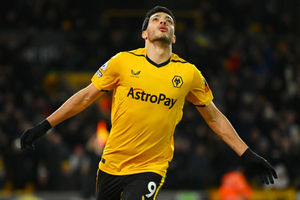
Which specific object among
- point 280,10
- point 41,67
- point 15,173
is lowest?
point 15,173

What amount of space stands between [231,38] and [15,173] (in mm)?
8574

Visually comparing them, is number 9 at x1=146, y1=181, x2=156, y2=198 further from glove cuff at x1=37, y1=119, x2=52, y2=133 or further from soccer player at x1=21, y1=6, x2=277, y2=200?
glove cuff at x1=37, y1=119, x2=52, y2=133

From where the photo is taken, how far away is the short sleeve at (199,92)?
6.13 m

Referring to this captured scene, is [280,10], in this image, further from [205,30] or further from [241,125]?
[241,125]

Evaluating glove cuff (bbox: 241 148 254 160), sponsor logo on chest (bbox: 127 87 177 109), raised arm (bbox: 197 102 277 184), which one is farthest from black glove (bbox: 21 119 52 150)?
glove cuff (bbox: 241 148 254 160)

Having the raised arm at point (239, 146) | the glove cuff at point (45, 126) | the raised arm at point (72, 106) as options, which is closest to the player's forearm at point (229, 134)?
the raised arm at point (239, 146)

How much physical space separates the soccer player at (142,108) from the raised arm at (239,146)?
1.5 inches

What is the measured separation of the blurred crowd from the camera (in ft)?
45.3

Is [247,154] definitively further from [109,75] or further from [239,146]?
[109,75]

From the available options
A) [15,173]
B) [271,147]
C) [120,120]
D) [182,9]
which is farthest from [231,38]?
[120,120]

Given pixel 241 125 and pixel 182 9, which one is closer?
pixel 241 125

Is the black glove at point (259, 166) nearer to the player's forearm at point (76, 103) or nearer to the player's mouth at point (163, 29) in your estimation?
the player's mouth at point (163, 29)

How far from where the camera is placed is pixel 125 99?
601cm

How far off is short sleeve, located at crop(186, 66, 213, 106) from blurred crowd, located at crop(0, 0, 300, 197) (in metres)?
6.01
